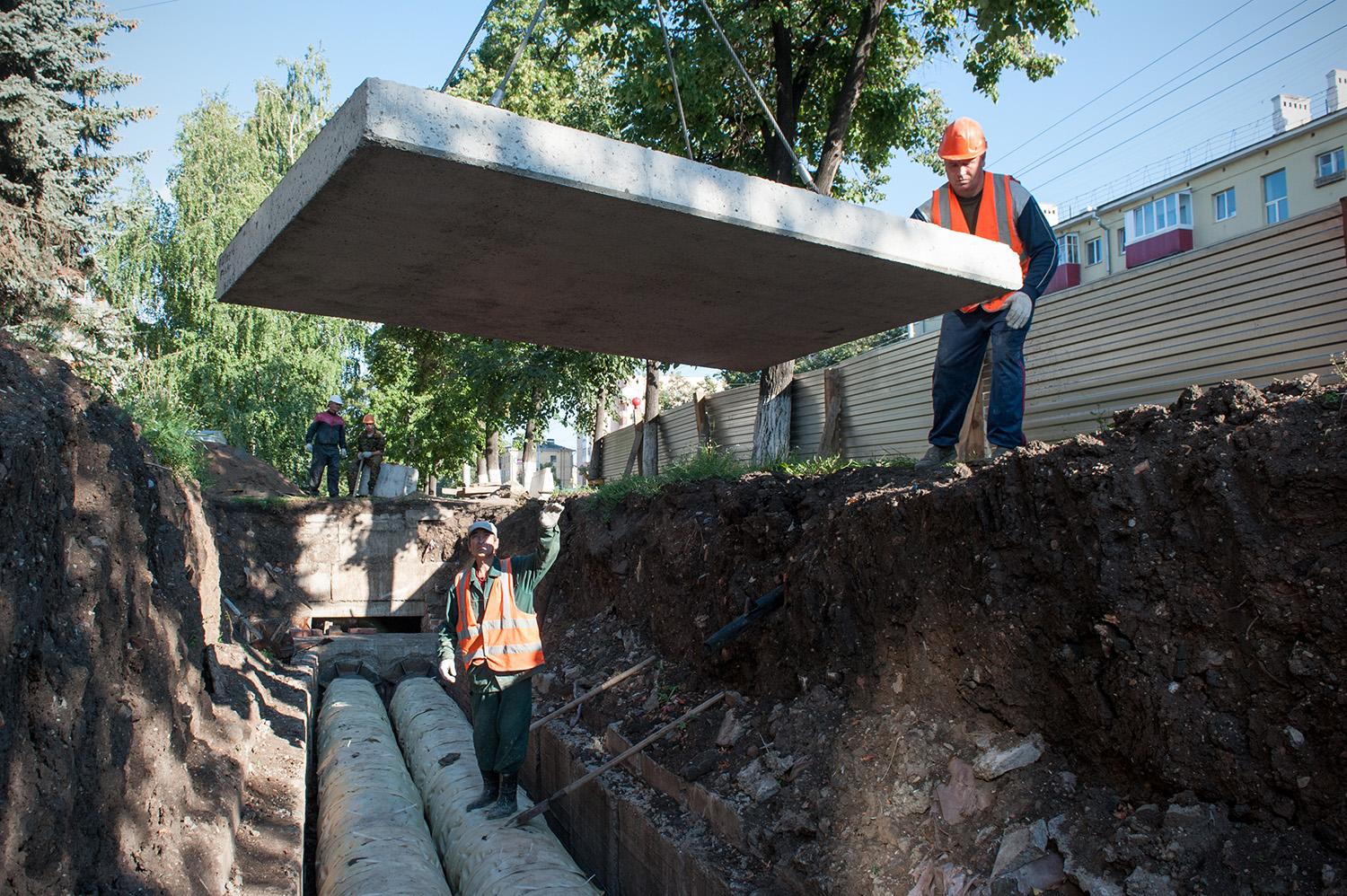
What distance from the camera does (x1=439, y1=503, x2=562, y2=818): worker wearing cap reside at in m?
5.89

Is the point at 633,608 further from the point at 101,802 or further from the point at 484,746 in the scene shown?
the point at 101,802

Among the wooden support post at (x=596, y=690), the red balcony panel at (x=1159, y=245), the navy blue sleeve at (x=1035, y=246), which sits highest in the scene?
the red balcony panel at (x=1159, y=245)

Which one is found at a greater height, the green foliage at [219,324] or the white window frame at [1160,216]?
the white window frame at [1160,216]

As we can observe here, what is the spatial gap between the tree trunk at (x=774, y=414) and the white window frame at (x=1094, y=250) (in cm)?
2752

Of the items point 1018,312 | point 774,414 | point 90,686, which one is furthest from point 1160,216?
point 90,686

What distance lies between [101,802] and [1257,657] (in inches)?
172

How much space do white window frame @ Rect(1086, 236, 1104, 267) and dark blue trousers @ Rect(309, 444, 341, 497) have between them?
91.5 feet

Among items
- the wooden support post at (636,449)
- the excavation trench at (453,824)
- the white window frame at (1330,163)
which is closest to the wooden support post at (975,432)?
the excavation trench at (453,824)

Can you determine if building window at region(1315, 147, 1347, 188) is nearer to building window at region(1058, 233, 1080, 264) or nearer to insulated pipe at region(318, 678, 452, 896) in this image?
building window at region(1058, 233, 1080, 264)

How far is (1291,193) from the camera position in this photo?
25.6 m

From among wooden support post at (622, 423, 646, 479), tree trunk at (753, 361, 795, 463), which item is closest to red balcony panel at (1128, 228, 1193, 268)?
wooden support post at (622, 423, 646, 479)

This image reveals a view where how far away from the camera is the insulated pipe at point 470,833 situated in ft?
17.2

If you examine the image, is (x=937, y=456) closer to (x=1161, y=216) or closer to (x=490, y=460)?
(x=490, y=460)

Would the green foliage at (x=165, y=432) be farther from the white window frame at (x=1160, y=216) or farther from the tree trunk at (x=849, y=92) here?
the white window frame at (x=1160, y=216)
